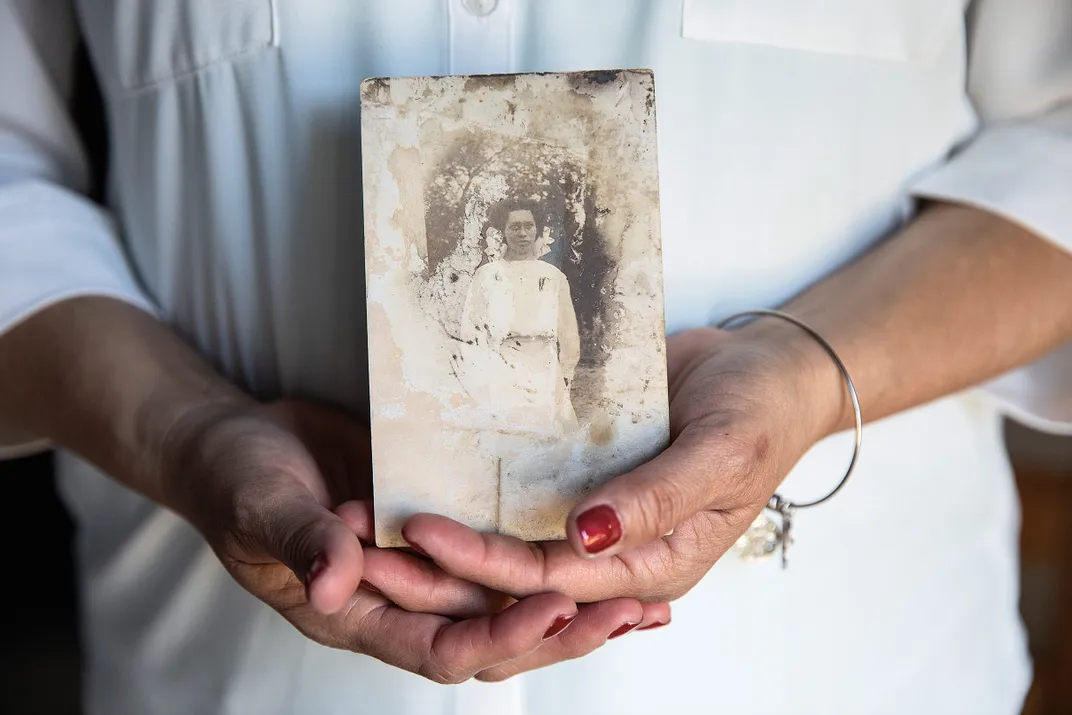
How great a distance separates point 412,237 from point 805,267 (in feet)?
1.26

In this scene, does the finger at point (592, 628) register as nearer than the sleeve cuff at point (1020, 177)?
Yes

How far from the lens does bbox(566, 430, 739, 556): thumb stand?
0.49 meters

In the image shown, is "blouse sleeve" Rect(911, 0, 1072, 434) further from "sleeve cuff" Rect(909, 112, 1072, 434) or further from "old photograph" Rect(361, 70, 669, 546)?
"old photograph" Rect(361, 70, 669, 546)

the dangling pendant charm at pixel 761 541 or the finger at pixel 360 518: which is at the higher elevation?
the finger at pixel 360 518

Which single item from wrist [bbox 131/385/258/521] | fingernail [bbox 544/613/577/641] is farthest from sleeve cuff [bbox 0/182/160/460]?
fingernail [bbox 544/613/577/641]

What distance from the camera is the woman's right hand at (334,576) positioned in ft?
1.69

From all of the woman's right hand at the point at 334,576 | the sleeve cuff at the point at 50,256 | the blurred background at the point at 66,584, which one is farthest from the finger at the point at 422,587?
the blurred background at the point at 66,584

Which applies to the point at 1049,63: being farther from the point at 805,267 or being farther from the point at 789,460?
the point at 789,460

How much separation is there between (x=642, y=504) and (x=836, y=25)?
0.48 m

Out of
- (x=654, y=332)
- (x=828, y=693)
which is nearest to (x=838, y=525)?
(x=828, y=693)

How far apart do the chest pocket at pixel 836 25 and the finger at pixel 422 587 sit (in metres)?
0.47

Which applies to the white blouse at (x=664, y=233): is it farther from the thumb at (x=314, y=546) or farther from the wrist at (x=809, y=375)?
the thumb at (x=314, y=546)

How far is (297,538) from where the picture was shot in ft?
1.67

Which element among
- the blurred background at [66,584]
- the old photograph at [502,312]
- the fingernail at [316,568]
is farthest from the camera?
the blurred background at [66,584]
